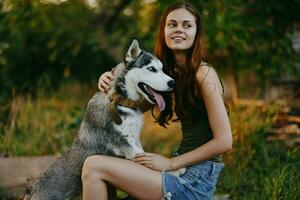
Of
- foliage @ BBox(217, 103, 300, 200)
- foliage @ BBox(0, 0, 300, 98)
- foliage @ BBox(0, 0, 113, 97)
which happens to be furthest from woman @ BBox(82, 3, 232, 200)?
foliage @ BBox(0, 0, 113, 97)

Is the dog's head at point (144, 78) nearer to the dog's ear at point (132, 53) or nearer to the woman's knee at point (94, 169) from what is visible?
the dog's ear at point (132, 53)

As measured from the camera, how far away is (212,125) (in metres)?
2.90

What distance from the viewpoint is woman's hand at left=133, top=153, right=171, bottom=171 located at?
114 inches

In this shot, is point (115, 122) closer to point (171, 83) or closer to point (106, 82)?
point (106, 82)

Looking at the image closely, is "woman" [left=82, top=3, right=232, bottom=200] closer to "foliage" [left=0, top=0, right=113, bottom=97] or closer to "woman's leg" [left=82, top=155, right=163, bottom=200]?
"woman's leg" [left=82, top=155, right=163, bottom=200]

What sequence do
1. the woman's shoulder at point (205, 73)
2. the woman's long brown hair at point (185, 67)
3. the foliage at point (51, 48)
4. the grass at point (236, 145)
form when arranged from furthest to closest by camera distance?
the foliage at point (51, 48)
the grass at point (236, 145)
the woman's long brown hair at point (185, 67)
the woman's shoulder at point (205, 73)

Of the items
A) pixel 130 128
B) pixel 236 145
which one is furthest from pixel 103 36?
pixel 130 128

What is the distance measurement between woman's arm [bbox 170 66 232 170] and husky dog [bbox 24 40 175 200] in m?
0.23

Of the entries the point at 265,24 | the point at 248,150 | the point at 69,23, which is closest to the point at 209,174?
the point at 248,150

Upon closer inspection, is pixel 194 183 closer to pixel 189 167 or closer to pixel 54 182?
pixel 189 167

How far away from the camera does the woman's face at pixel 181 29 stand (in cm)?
307

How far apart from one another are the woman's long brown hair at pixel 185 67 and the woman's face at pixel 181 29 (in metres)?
0.03

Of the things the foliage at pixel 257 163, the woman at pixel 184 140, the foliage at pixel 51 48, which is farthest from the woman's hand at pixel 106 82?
the foliage at pixel 51 48

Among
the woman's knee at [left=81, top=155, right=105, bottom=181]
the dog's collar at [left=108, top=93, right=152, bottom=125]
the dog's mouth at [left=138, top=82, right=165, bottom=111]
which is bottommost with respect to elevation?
the woman's knee at [left=81, top=155, right=105, bottom=181]
